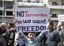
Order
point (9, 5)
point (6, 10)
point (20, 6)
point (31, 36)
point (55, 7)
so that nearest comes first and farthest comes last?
point (31, 36)
point (20, 6)
point (55, 7)
point (6, 10)
point (9, 5)

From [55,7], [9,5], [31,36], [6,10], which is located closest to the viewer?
[31,36]

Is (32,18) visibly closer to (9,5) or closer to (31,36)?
(31,36)

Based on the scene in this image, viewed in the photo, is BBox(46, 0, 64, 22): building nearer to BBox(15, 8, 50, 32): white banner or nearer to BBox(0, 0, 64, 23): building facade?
BBox(0, 0, 64, 23): building facade

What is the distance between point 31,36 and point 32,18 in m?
0.92

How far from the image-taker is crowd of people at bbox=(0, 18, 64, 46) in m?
8.20

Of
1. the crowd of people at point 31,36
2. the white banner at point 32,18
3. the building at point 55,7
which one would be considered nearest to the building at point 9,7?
the building at point 55,7

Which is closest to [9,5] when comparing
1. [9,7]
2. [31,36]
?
[9,7]

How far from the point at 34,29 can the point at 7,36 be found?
2210 millimetres

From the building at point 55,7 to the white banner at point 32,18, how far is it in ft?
171

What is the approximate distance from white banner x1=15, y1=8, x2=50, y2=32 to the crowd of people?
0.18 metres

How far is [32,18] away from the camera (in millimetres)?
8914

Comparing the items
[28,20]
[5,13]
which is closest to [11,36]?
[28,20]

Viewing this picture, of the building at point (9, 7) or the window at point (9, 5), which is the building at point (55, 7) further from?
the window at point (9, 5)

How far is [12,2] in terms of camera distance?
6272 cm
